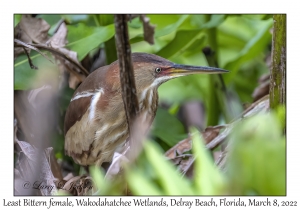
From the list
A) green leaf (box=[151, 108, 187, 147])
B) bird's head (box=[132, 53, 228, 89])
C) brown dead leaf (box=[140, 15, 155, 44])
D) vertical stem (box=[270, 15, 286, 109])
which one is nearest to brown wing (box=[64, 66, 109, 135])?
bird's head (box=[132, 53, 228, 89])

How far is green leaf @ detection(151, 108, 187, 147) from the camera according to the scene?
1666mm

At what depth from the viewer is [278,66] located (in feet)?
3.50

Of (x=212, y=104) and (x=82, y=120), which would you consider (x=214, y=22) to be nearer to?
(x=212, y=104)

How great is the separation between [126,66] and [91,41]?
80cm

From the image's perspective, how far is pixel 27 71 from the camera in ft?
4.84

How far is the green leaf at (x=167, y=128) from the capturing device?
167 centimetres

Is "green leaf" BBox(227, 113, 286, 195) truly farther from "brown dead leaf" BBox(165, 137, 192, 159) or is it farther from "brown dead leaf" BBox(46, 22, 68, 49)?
"brown dead leaf" BBox(46, 22, 68, 49)

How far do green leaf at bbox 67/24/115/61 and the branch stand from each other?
727 millimetres

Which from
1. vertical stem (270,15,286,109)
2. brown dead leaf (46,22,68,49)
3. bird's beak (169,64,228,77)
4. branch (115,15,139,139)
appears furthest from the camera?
brown dead leaf (46,22,68,49)
